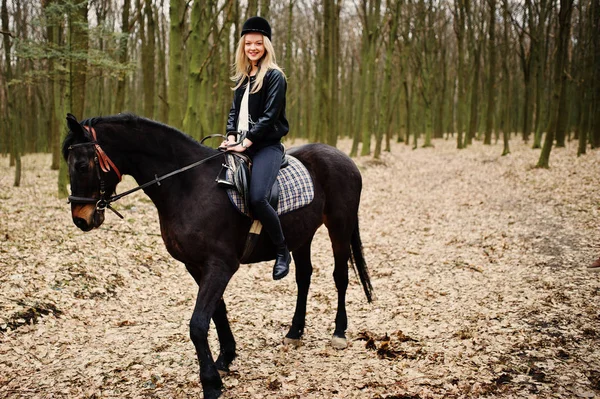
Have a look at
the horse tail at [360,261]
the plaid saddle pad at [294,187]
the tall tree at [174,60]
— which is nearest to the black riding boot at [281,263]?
the plaid saddle pad at [294,187]

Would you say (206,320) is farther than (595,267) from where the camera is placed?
No

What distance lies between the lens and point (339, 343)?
16.5 feet

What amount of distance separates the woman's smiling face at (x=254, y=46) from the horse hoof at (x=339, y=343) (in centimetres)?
328

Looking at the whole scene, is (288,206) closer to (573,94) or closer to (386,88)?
(386,88)

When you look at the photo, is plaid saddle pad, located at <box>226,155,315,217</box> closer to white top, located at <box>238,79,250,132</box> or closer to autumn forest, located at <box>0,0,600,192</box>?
white top, located at <box>238,79,250,132</box>

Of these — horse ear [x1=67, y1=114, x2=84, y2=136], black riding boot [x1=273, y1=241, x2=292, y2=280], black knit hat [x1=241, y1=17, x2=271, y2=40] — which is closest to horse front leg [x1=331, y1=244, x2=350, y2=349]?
black riding boot [x1=273, y1=241, x2=292, y2=280]

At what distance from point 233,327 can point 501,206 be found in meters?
9.55

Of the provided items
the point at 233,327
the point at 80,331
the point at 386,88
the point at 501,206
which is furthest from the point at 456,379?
the point at 386,88

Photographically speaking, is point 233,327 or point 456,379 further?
point 233,327

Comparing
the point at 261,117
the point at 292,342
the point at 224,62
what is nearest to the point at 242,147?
the point at 261,117

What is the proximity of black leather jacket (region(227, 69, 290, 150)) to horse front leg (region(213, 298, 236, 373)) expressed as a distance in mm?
1744

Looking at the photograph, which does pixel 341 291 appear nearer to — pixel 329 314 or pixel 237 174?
pixel 329 314

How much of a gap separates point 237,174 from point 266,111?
2.22 feet

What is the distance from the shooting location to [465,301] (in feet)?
20.2
